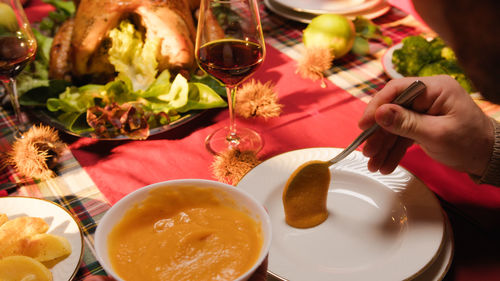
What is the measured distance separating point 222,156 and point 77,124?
41 cm

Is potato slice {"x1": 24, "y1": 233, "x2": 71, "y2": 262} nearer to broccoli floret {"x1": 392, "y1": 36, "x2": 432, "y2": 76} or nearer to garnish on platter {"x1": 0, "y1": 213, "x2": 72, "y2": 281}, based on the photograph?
garnish on platter {"x1": 0, "y1": 213, "x2": 72, "y2": 281}

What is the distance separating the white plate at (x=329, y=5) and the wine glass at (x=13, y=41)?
102 cm

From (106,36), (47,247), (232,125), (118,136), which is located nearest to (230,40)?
(232,125)

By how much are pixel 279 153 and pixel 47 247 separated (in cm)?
55

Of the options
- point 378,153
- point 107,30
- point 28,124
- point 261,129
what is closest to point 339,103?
point 261,129

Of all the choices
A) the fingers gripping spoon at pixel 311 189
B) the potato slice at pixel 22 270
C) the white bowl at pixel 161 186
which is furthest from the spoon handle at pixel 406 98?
the potato slice at pixel 22 270

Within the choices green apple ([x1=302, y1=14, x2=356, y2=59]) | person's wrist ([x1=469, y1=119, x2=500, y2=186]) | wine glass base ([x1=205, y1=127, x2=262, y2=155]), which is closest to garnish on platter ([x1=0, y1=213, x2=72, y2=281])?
wine glass base ([x1=205, y1=127, x2=262, y2=155])

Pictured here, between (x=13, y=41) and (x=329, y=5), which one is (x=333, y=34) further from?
(x=13, y=41)

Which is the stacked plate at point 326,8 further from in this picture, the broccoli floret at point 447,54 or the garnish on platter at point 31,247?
the garnish on platter at point 31,247

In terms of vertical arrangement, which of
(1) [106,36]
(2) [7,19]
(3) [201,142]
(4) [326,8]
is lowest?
(3) [201,142]

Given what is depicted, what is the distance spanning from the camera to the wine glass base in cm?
Result: 113

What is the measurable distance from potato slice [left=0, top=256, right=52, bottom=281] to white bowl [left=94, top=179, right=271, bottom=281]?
215mm

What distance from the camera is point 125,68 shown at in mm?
1336

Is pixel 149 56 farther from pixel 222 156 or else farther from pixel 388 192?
pixel 388 192
